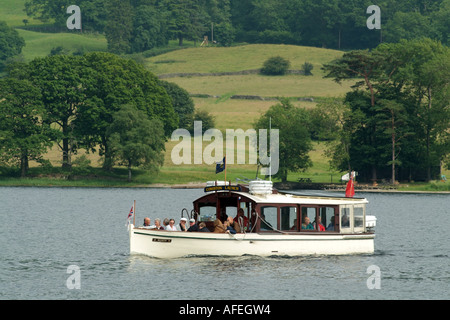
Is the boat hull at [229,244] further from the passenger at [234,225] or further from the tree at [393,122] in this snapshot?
the tree at [393,122]

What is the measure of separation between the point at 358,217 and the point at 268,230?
20.7 feet

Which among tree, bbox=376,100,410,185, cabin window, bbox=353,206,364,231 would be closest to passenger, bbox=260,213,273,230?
cabin window, bbox=353,206,364,231

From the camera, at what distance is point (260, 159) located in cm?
13962

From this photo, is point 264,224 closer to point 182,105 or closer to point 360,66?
point 360,66

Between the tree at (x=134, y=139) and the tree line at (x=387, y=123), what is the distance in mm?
20607

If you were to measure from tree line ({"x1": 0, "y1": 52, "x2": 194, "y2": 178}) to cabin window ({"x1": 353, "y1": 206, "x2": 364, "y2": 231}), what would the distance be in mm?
80167

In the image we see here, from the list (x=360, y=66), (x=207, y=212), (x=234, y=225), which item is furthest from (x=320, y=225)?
(x=360, y=66)

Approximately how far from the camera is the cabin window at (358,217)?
165 feet

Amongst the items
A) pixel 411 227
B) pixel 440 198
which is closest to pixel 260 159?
pixel 440 198

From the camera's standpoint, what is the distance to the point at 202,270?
147 ft

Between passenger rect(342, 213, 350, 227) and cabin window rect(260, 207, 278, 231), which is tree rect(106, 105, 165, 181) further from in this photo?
cabin window rect(260, 207, 278, 231)

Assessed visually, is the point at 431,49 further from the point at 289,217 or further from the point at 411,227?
the point at 289,217

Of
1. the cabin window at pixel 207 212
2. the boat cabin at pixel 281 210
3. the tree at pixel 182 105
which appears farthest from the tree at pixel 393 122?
the cabin window at pixel 207 212

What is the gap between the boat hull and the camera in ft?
151
